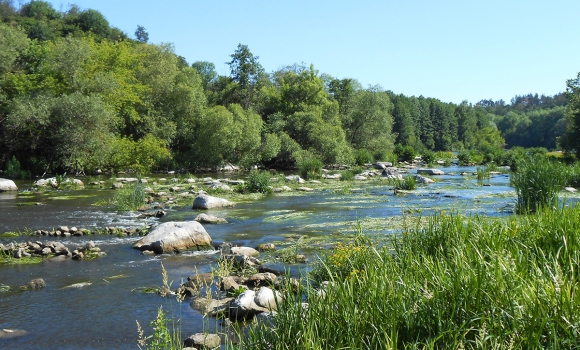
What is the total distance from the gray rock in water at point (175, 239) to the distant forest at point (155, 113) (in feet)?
82.7

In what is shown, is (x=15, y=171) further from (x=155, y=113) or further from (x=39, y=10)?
(x=39, y=10)

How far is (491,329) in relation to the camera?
418 cm

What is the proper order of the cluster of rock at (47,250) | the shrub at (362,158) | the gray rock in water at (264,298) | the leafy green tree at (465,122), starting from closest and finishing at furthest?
the gray rock in water at (264,298), the cluster of rock at (47,250), the shrub at (362,158), the leafy green tree at (465,122)

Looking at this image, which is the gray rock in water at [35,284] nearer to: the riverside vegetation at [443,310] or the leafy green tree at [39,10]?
the riverside vegetation at [443,310]

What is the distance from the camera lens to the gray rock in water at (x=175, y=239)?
1271cm

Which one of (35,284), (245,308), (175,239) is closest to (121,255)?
(175,239)

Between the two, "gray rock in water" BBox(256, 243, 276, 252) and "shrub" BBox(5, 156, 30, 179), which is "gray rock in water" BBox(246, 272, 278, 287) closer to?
"gray rock in water" BBox(256, 243, 276, 252)

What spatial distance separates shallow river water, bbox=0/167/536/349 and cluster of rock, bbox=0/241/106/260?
1.16ft

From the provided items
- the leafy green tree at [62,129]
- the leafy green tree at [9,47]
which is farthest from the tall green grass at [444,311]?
the leafy green tree at [9,47]

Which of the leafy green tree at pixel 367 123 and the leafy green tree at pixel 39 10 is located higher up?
the leafy green tree at pixel 39 10

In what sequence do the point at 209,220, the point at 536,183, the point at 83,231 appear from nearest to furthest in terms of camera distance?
the point at 83,231 < the point at 536,183 < the point at 209,220

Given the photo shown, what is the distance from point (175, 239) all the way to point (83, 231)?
3.82m

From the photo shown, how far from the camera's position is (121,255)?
487 inches

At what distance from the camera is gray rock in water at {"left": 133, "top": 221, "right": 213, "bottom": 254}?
41.7ft
